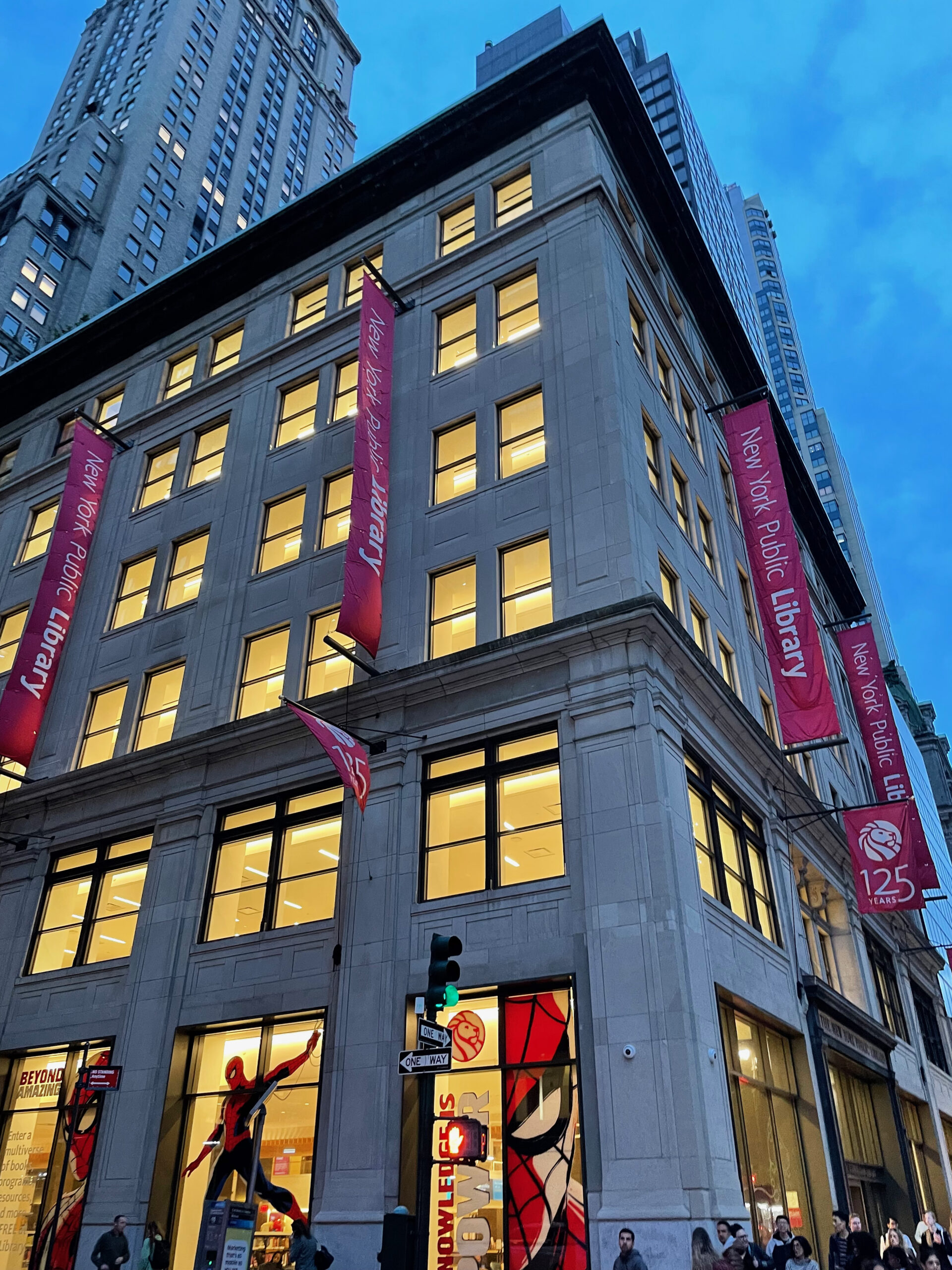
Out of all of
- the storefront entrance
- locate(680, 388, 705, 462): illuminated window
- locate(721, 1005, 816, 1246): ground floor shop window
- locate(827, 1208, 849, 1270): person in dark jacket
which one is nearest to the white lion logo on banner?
locate(721, 1005, 816, 1246): ground floor shop window

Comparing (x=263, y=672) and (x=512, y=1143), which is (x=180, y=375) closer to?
(x=263, y=672)

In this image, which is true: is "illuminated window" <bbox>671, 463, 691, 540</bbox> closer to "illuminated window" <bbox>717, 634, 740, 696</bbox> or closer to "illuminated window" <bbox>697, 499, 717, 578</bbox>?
"illuminated window" <bbox>697, 499, 717, 578</bbox>

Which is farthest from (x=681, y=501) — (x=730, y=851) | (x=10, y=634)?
(x=10, y=634)

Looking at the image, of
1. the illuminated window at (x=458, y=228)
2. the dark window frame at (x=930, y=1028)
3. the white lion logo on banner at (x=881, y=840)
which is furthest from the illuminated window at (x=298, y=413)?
the dark window frame at (x=930, y=1028)

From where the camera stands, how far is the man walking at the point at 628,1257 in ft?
38.5

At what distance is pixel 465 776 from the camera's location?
721 inches

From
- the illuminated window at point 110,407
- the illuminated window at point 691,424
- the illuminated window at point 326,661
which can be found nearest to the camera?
the illuminated window at point 326,661

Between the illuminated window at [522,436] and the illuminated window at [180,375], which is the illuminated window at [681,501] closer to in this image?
the illuminated window at [522,436]

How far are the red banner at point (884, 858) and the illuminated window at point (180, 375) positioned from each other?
23.7 m

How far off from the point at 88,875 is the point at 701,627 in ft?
51.9

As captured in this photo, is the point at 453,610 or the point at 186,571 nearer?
the point at 453,610

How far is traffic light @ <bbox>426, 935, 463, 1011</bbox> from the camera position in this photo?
973cm

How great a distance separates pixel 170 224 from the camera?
9838 cm

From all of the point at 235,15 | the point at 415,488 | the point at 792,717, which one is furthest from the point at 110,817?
the point at 235,15
